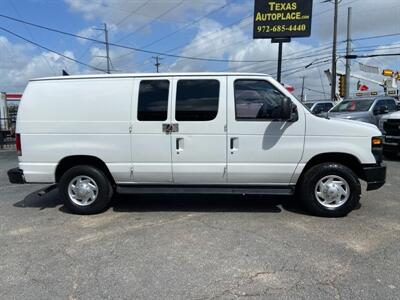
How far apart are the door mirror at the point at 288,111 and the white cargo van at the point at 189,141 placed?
0.01 metres

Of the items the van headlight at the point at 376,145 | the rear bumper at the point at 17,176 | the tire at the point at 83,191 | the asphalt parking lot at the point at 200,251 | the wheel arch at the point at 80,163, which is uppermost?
the van headlight at the point at 376,145

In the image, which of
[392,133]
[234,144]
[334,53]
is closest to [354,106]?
[392,133]

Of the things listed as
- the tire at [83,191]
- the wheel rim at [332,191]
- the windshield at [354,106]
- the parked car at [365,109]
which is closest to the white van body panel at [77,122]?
the tire at [83,191]

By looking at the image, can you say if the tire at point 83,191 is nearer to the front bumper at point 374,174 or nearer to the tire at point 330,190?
the tire at point 330,190

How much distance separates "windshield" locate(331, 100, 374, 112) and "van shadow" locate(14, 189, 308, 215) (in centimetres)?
852

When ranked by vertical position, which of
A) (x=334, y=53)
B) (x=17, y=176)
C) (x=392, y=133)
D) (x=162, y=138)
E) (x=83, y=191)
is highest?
(x=334, y=53)

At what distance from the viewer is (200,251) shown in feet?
15.4

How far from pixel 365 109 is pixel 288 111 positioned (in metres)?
9.53

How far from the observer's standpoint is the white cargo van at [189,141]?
5.86 metres

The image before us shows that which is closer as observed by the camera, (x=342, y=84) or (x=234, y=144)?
(x=234, y=144)

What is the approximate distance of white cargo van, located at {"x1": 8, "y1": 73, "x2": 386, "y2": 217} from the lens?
19.2 ft

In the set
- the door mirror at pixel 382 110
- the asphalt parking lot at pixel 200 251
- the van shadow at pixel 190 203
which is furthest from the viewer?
the door mirror at pixel 382 110

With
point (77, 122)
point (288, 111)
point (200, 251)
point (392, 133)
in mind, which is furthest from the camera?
point (392, 133)

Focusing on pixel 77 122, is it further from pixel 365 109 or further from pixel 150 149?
pixel 365 109
